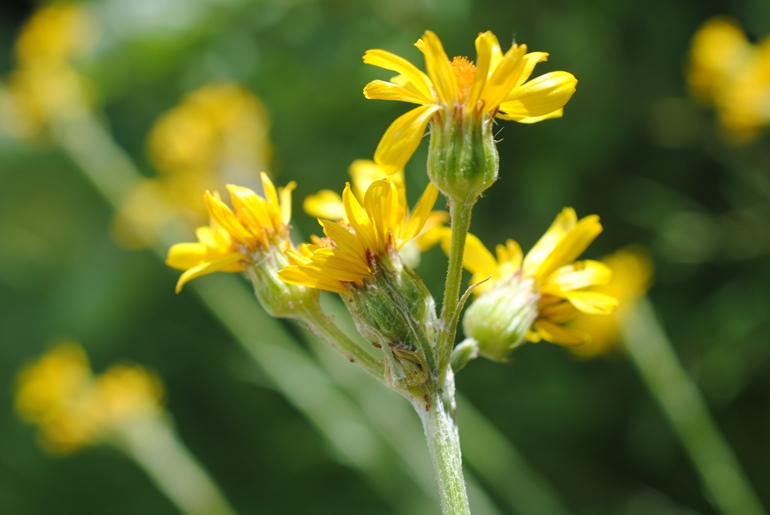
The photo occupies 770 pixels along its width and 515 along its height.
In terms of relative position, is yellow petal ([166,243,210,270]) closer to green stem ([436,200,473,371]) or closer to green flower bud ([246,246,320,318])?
green flower bud ([246,246,320,318])

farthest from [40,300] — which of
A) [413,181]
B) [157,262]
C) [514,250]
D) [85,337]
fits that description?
[514,250]

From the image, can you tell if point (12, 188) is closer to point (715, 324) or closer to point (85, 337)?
point (85, 337)

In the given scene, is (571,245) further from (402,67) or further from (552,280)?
(402,67)

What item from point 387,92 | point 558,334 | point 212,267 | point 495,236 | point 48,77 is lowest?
point 495,236

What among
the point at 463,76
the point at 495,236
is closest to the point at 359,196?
the point at 463,76

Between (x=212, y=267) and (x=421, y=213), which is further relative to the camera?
(x=212, y=267)

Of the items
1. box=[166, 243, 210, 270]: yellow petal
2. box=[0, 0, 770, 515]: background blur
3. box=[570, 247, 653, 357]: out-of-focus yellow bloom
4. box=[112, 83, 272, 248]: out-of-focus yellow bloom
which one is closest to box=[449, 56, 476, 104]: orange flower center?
box=[166, 243, 210, 270]: yellow petal
